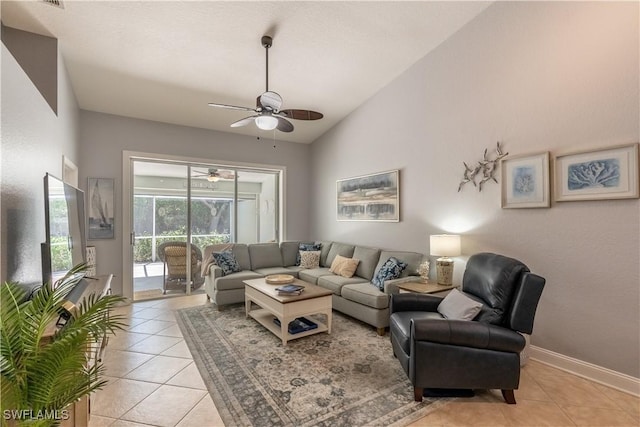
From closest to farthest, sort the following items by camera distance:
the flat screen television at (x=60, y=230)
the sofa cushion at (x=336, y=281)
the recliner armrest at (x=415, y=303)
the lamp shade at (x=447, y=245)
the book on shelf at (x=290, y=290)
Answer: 1. the flat screen television at (x=60, y=230)
2. the recliner armrest at (x=415, y=303)
3. the book on shelf at (x=290, y=290)
4. the lamp shade at (x=447, y=245)
5. the sofa cushion at (x=336, y=281)

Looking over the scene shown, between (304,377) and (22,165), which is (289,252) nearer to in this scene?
(304,377)

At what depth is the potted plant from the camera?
107 centimetres

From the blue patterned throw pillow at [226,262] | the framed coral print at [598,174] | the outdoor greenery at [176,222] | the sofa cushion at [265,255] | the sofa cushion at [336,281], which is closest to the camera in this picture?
the framed coral print at [598,174]

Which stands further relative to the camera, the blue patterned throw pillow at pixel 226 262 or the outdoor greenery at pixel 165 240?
the outdoor greenery at pixel 165 240

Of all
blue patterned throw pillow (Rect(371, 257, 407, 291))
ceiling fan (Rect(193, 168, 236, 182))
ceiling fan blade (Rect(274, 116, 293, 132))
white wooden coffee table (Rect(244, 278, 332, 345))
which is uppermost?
ceiling fan blade (Rect(274, 116, 293, 132))

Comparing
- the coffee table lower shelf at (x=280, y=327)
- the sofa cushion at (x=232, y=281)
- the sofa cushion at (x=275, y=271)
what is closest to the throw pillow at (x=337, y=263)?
the sofa cushion at (x=275, y=271)

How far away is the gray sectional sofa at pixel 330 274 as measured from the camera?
11.3 feet

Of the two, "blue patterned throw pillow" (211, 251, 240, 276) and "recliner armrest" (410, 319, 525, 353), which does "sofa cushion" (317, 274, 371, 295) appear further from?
"recliner armrest" (410, 319, 525, 353)

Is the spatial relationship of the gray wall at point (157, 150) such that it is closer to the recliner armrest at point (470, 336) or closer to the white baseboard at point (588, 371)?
the recliner armrest at point (470, 336)

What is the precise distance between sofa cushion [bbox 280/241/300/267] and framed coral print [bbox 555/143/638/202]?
3901 millimetres

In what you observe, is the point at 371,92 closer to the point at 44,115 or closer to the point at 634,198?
the point at 634,198

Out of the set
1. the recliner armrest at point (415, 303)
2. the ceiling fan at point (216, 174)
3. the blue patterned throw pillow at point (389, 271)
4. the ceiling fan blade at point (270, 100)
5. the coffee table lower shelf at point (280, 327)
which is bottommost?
the coffee table lower shelf at point (280, 327)

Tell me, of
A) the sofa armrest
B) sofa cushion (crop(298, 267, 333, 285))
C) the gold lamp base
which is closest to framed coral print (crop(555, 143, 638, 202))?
the gold lamp base

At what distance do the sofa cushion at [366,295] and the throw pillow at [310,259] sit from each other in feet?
4.36
